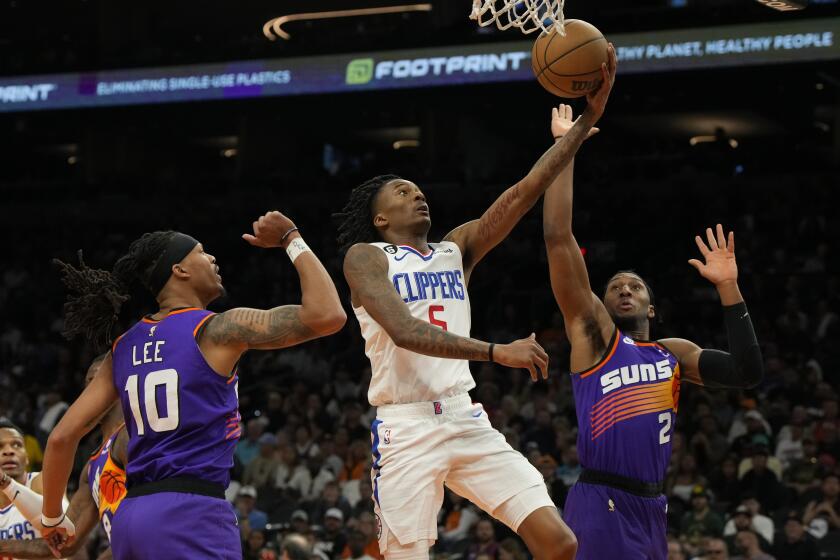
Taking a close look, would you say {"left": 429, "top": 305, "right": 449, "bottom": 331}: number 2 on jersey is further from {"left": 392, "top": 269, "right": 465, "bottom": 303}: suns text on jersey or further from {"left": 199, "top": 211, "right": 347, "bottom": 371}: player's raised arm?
{"left": 199, "top": 211, "right": 347, "bottom": 371}: player's raised arm

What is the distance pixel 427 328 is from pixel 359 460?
8.30 meters

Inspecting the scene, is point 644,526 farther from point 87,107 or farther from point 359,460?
point 87,107

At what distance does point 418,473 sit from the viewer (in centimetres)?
499

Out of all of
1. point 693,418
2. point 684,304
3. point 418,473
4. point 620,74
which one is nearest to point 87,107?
point 620,74

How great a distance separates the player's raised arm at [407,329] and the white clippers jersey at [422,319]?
3.7 inches

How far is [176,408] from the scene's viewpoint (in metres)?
4.33

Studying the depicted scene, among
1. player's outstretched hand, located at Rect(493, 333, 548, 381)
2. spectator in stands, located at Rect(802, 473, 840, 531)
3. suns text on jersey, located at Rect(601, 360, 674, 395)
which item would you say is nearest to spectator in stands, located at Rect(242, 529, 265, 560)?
spectator in stands, located at Rect(802, 473, 840, 531)

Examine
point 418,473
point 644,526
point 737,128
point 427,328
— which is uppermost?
point 737,128

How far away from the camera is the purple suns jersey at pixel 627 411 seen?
18.0 ft

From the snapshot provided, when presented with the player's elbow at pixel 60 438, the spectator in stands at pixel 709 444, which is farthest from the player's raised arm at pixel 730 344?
the spectator in stands at pixel 709 444

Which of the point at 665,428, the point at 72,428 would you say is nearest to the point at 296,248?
the point at 72,428

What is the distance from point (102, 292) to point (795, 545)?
6.94 metres

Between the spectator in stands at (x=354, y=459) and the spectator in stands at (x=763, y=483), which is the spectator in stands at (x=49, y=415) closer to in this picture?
the spectator in stands at (x=354, y=459)

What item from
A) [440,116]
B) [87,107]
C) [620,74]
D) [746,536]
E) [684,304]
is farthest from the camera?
[440,116]
